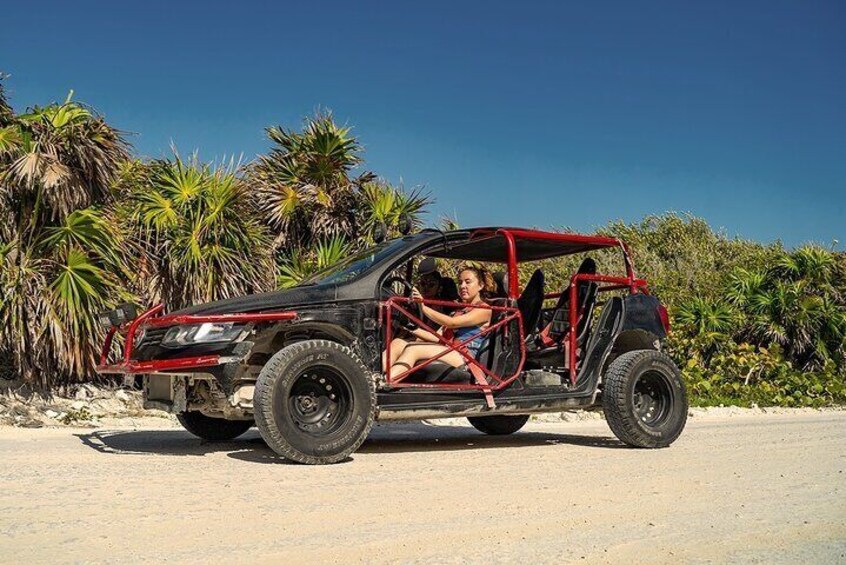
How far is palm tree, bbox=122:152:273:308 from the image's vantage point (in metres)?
14.1

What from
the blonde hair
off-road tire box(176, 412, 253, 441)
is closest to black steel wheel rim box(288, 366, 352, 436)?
off-road tire box(176, 412, 253, 441)

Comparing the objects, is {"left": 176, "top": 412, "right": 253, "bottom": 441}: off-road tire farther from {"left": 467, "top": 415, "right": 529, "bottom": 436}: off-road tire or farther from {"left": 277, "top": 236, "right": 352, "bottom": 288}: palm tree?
{"left": 277, "top": 236, "right": 352, "bottom": 288}: palm tree

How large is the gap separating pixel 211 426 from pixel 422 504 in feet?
12.1

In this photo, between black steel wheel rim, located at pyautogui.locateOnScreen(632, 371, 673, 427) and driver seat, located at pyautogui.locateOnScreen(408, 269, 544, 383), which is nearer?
driver seat, located at pyautogui.locateOnScreen(408, 269, 544, 383)

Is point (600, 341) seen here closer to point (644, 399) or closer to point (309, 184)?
point (644, 399)

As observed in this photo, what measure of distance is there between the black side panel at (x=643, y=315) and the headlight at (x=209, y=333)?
3545 mm

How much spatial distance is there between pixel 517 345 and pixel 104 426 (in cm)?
491

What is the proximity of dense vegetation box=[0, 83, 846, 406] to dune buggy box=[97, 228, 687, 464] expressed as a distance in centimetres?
117

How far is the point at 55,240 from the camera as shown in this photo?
12414mm

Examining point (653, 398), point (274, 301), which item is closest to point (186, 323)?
point (274, 301)

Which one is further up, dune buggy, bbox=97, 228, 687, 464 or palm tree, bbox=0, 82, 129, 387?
palm tree, bbox=0, 82, 129, 387

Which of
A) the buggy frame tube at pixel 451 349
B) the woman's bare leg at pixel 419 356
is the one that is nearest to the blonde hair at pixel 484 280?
the buggy frame tube at pixel 451 349

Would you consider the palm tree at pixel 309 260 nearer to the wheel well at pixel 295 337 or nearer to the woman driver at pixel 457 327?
the woman driver at pixel 457 327

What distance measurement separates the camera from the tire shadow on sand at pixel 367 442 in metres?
7.48
